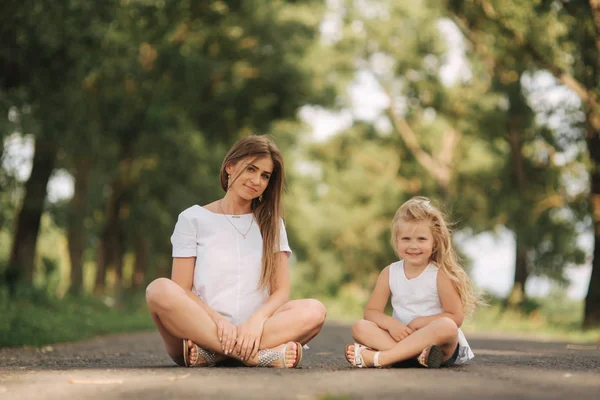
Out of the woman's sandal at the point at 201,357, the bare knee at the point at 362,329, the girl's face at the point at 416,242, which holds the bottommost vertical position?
the woman's sandal at the point at 201,357

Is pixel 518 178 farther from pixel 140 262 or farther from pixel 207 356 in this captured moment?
pixel 207 356

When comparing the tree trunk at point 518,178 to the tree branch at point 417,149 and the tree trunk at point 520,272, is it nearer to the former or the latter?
the tree trunk at point 520,272

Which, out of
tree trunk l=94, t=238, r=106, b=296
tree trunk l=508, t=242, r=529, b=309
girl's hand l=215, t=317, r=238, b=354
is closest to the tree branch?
tree trunk l=508, t=242, r=529, b=309

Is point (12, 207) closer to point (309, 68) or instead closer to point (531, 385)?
point (309, 68)

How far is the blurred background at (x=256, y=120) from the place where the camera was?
49.5ft

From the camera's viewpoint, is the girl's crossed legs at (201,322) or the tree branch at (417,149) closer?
the girl's crossed legs at (201,322)

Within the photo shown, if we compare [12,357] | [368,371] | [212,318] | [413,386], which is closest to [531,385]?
[413,386]

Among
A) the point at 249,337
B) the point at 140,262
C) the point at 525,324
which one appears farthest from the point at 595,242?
the point at 140,262

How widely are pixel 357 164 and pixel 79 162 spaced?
24000mm

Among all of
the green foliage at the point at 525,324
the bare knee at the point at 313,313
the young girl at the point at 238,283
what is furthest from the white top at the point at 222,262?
the green foliage at the point at 525,324

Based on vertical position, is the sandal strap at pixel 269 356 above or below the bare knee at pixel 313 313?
below

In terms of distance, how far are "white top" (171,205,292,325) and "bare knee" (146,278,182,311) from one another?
33cm

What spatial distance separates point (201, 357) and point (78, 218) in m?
18.6

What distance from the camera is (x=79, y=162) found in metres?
23.7
